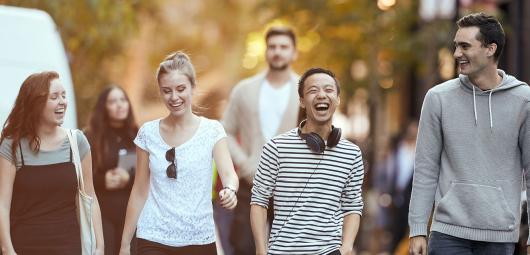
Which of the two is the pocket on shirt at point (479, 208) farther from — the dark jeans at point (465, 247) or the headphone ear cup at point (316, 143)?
the headphone ear cup at point (316, 143)

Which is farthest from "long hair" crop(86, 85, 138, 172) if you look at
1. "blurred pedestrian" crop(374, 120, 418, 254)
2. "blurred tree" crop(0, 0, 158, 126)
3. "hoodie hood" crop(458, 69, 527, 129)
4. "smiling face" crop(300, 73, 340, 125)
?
"blurred pedestrian" crop(374, 120, 418, 254)

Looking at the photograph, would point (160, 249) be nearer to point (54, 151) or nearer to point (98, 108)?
point (54, 151)

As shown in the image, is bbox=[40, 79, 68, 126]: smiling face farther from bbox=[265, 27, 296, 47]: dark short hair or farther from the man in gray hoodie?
bbox=[265, 27, 296, 47]: dark short hair

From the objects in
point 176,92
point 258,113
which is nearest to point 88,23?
point 258,113

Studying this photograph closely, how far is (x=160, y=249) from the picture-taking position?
8.05 metres

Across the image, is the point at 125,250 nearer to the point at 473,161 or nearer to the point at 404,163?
the point at 473,161

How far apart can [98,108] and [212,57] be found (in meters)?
32.8

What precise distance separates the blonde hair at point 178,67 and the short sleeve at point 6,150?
906 millimetres

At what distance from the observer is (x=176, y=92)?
820 centimetres

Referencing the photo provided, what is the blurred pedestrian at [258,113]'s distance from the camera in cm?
1109

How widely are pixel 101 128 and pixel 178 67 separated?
9.02 ft

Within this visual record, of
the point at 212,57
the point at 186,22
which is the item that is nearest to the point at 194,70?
the point at 186,22

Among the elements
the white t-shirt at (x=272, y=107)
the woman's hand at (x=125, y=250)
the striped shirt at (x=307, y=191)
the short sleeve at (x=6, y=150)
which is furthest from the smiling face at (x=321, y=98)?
the white t-shirt at (x=272, y=107)

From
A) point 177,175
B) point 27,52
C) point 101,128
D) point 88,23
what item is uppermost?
point 88,23
